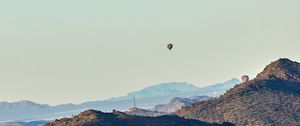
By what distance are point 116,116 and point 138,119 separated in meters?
5.10

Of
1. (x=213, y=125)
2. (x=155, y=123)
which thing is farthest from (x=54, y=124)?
(x=213, y=125)

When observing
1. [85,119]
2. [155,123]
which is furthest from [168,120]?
[85,119]

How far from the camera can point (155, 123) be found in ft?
574

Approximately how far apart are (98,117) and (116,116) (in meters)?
5.62

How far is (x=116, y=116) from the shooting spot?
179375 mm

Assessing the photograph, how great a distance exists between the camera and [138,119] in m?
177

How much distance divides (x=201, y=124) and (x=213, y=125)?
14.6ft

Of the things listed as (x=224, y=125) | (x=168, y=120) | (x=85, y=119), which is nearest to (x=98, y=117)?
(x=85, y=119)

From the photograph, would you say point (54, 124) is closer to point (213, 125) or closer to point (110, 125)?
point (110, 125)

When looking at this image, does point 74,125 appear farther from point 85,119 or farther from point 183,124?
point 183,124

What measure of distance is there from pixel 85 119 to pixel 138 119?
36.2 ft

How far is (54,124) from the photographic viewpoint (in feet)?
603

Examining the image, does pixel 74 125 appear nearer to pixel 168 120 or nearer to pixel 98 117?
pixel 98 117

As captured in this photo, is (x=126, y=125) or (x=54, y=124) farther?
(x=54, y=124)
